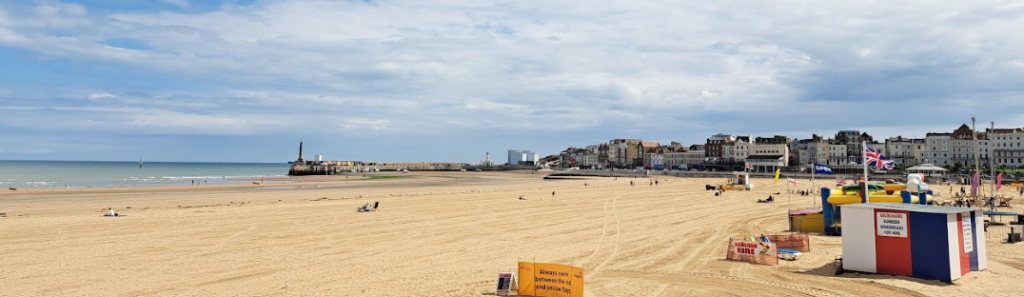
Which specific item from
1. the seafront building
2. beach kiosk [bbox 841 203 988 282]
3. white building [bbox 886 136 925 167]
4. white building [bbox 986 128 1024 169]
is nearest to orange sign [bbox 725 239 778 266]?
beach kiosk [bbox 841 203 988 282]

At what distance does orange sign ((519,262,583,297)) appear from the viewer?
32.7 ft

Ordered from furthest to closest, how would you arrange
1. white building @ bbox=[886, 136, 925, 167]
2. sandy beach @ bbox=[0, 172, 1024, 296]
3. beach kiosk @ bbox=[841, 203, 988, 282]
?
white building @ bbox=[886, 136, 925, 167] → beach kiosk @ bbox=[841, 203, 988, 282] → sandy beach @ bbox=[0, 172, 1024, 296]

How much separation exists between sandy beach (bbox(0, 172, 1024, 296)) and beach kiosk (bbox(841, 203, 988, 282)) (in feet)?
1.00

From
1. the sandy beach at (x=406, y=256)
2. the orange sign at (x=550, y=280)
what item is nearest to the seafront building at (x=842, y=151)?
the sandy beach at (x=406, y=256)

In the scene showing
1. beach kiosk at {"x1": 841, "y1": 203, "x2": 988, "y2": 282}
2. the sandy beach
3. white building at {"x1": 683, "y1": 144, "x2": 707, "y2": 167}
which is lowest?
the sandy beach

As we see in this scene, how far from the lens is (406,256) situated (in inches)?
589

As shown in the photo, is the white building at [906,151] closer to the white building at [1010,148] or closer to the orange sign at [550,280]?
the white building at [1010,148]

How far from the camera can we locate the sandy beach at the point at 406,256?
11055 millimetres

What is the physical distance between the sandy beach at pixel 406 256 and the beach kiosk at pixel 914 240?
0.31 m

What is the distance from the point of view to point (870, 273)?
39.5 feet

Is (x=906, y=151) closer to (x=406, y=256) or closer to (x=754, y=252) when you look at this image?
(x=754, y=252)

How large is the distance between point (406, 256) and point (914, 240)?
11285 millimetres

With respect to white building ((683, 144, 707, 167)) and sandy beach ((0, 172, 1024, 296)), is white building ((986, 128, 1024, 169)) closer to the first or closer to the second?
white building ((683, 144, 707, 167))

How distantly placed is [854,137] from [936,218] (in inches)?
4819
